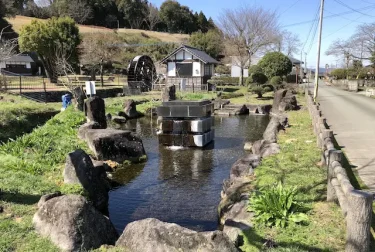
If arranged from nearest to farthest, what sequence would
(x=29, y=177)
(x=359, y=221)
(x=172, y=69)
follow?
(x=359, y=221) → (x=29, y=177) → (x=172, y=69)

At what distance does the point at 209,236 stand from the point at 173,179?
5.63m

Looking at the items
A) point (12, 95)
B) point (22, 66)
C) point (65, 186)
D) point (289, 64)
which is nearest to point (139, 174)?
point (65, 186)

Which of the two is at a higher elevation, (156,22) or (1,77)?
(156,22)

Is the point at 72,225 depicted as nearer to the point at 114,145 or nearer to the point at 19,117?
the point at 114,145

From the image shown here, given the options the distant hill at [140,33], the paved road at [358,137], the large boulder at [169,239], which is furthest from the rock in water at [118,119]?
the distant hill at [140,33]

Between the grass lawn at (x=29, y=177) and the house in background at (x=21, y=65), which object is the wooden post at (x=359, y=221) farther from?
the house in background at (x=21, y=65)

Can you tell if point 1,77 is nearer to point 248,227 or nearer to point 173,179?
point 173,179

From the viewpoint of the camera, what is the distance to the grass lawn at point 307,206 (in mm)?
4715

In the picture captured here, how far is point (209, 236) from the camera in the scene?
14.5ft

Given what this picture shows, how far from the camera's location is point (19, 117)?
15.3 m

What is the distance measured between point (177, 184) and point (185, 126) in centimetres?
495

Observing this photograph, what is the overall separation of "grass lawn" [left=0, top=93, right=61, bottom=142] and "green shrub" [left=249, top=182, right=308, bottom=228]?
10878 mm

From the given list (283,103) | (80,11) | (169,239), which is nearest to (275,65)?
(283,103)

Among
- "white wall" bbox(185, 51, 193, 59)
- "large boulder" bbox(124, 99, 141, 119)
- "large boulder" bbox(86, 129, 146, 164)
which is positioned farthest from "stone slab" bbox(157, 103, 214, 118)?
"white wall" bbox(185, 51, 193, 59)
